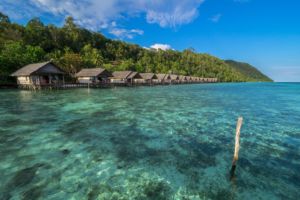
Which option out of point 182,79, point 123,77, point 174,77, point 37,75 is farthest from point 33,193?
point 182,79

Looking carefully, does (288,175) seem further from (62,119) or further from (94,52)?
(94,52)

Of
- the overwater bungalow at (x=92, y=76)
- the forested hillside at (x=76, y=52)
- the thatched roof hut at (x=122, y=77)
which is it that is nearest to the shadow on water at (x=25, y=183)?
the overwater bungalow at (x=92, y=76)

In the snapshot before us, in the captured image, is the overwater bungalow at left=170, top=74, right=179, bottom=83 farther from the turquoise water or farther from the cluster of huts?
the turquoise water

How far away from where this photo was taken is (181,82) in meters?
84.7

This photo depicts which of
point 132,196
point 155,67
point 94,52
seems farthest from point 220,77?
point 132,196

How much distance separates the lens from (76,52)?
76.0 m

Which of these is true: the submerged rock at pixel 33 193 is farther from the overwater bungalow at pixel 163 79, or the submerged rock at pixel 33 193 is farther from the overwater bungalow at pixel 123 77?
the overwater bungalow at pixel 163 79

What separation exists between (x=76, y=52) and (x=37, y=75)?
48.6 meters

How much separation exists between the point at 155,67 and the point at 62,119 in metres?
88.2

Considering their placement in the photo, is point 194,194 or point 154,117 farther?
point 154,117

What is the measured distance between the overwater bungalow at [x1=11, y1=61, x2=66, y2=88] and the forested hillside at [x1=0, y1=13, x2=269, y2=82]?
355cm

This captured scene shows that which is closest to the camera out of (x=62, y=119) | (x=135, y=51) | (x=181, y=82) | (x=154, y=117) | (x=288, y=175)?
(x=288, y=175)

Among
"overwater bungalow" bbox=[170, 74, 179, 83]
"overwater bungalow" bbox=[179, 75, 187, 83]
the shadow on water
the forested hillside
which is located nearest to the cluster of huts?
the forested hillside

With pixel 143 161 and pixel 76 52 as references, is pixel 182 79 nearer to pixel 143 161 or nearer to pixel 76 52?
pixel 76 52
